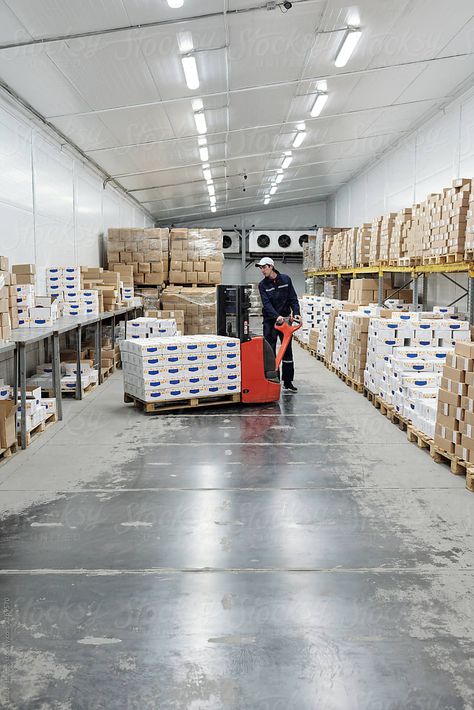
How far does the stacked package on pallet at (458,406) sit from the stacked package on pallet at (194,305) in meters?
9.36

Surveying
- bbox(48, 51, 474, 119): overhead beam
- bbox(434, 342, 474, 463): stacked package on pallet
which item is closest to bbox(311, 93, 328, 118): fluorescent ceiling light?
bbox(48, 51, 474, 119): overhead beam

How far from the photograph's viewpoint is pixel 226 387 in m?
8.38

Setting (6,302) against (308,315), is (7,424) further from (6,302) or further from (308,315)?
(308,315)

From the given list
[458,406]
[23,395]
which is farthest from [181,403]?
[458,406]

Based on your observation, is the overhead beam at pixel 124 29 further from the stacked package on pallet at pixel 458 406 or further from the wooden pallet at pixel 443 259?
the stacked package on pallet at pixel 458 406

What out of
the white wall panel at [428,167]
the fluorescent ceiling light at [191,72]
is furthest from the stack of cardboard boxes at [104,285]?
the white wall panel at [428,167]

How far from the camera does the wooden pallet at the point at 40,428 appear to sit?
21.5ft

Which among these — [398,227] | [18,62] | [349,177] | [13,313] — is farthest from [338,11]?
[349,177]

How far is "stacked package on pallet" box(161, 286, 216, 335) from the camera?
1458 cm

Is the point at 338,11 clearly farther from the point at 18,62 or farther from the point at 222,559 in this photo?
the point at 222,559

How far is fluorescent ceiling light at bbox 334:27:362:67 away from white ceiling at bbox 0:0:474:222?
9 cm

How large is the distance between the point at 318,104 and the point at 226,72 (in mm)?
2947

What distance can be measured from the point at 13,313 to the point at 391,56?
657cm

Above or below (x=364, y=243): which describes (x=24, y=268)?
below
